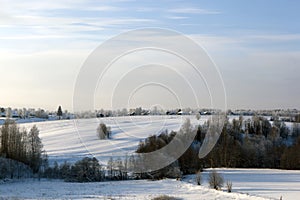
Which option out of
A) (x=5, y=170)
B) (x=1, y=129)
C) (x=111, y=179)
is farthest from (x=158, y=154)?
(x=1, y=129)

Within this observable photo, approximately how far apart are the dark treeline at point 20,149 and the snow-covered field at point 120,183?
5.47 metres

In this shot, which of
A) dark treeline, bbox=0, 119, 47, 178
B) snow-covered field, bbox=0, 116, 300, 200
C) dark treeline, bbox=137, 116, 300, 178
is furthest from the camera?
dark treeline, bbox=137, 116, 300, 178

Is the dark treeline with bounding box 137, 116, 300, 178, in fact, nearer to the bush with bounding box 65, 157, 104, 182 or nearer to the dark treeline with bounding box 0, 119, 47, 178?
the bush with bounding box 65, 157, 104, 182

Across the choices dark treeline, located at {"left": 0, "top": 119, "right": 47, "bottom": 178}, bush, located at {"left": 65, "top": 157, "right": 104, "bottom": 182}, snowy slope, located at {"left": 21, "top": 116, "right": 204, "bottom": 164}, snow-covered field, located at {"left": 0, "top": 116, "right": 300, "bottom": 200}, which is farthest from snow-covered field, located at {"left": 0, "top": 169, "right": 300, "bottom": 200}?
snowy slope, located at {"left": 21, "top": 116, "right": 204, "bottom": 164}

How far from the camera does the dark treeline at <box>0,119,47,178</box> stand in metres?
48.2

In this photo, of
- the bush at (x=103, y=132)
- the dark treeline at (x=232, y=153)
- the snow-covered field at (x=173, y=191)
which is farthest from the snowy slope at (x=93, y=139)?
the snow-covered field at (x=173, y=191)

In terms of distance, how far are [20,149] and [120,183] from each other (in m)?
19.4

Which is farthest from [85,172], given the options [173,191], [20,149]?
[173,191]

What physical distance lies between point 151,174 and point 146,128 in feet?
112

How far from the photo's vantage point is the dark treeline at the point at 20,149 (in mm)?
48213

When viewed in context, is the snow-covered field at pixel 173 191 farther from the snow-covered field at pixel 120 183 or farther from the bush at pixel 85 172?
the bush at pixel 85 172

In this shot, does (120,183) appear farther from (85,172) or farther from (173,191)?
(173,191)

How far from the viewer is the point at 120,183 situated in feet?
124

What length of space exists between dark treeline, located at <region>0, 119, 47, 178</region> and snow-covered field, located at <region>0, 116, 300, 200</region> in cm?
547
